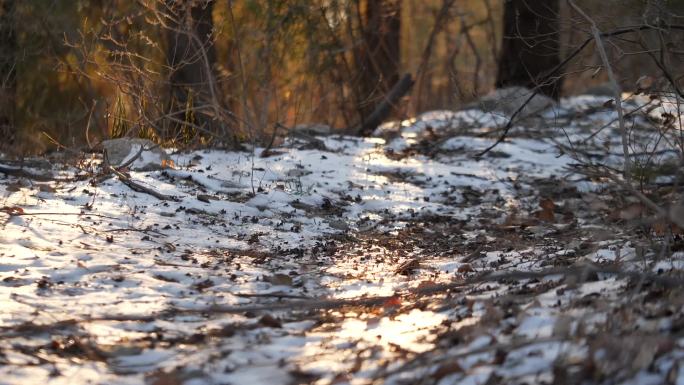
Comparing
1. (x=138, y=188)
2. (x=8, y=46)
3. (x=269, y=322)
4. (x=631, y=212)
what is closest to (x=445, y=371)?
(x=269, y=322)

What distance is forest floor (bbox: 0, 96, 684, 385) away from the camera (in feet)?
10.1

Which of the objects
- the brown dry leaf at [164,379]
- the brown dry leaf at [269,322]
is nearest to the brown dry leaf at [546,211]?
the brown dry leaf at [269,322]

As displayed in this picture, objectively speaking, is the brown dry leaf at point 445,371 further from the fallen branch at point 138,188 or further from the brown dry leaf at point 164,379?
the fallen branch at point 138,188

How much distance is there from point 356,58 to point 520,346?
10.3 m

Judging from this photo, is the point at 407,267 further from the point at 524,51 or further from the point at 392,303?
the point at 524,51

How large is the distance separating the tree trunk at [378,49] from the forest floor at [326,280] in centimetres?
522

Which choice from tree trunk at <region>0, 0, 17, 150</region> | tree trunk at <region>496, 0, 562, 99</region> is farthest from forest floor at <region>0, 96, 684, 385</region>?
tree trunk at <region>496, 0, 562, 99</region>

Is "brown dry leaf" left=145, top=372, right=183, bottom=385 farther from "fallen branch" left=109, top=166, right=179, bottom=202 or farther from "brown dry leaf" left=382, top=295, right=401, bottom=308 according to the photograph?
"fallen branch" left=109, top=166, right=179, bottom=202

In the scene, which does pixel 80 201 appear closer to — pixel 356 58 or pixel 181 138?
pixel 181 138

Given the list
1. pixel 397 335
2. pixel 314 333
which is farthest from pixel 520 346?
pixel 314 333

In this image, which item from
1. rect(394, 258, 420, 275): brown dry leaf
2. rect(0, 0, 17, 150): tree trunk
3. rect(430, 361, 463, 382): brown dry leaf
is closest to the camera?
rect(430, 361, 463, 382): brown dry leaf

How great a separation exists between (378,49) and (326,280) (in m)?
9.36

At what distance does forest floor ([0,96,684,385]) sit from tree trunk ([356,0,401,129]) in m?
5.22

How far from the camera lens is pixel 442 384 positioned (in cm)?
291
